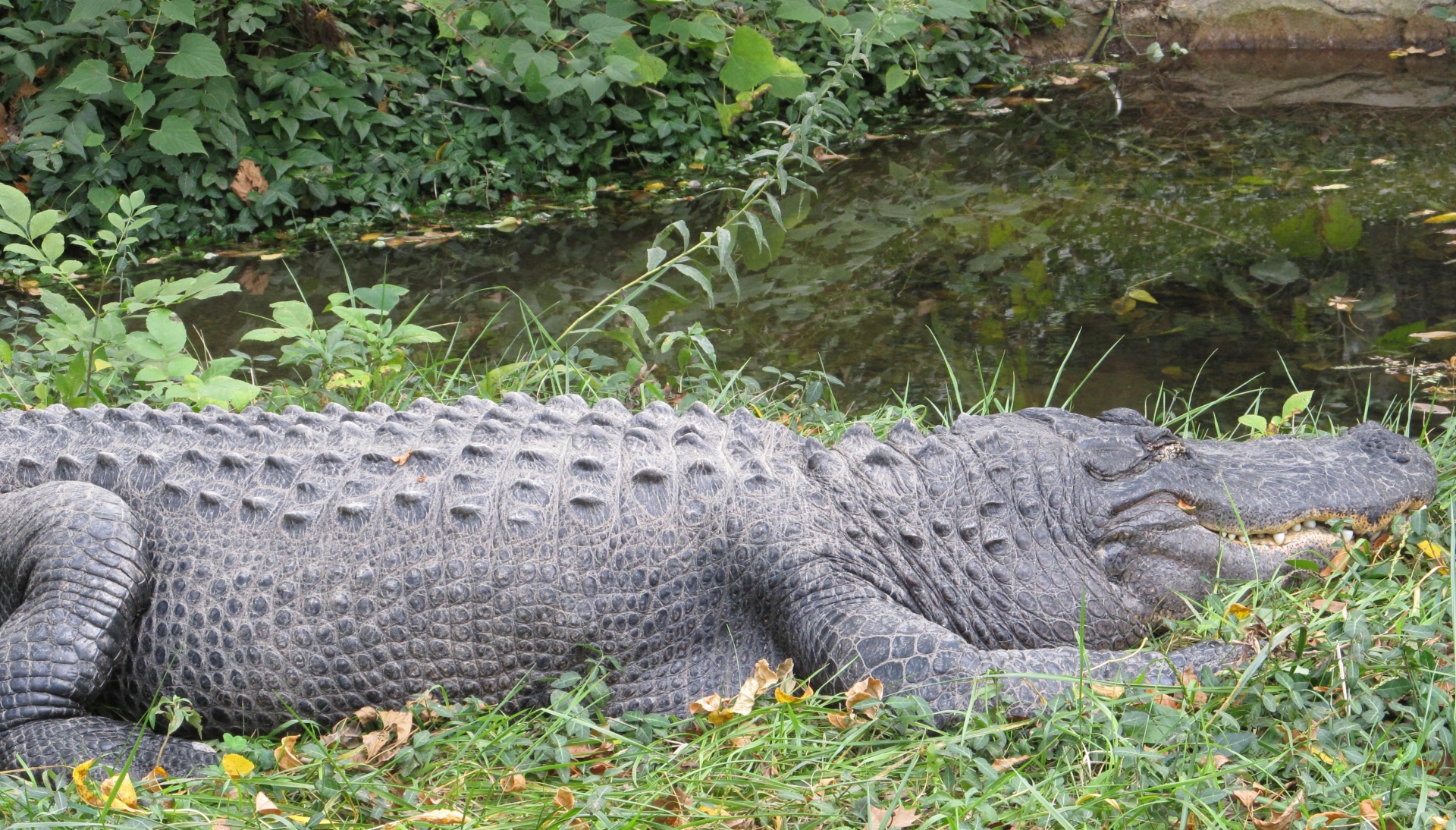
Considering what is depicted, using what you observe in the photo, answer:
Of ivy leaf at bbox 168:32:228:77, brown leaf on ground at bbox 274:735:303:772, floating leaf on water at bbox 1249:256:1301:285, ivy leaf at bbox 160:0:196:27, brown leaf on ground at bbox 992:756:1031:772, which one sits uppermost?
ivy leaf at bbox 160:0:196:27

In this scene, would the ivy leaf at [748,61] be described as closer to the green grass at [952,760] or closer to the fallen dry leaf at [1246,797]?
the green grass at [952,760]

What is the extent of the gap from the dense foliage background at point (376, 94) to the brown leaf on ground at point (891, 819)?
5502 mm

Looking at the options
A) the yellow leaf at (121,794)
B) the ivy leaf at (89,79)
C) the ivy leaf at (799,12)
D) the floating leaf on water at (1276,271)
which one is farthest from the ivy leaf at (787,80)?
the yellow leaf at (121,794)

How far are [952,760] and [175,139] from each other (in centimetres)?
676

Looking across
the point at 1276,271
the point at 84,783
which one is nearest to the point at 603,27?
the point at 1276,271

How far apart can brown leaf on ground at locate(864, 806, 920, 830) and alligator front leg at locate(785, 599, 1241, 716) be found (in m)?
0.36

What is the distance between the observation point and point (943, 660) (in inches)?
→ 109

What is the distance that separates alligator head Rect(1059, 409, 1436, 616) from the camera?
315 centimetres

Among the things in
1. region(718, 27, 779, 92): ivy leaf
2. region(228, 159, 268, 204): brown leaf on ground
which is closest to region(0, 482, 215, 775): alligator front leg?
region(228, 159, 268, 204): brown leaf on ground

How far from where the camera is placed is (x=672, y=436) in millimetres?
3201

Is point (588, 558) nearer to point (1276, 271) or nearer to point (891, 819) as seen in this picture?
point (891, 819)

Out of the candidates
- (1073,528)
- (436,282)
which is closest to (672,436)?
(1073,528)

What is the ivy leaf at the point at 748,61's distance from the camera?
8789mm

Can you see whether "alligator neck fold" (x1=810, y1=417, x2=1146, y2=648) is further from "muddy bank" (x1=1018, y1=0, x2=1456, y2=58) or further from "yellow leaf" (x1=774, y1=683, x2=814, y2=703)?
"muddy bank" (x1=1018, y1=0, x2=1456, y2=58)
